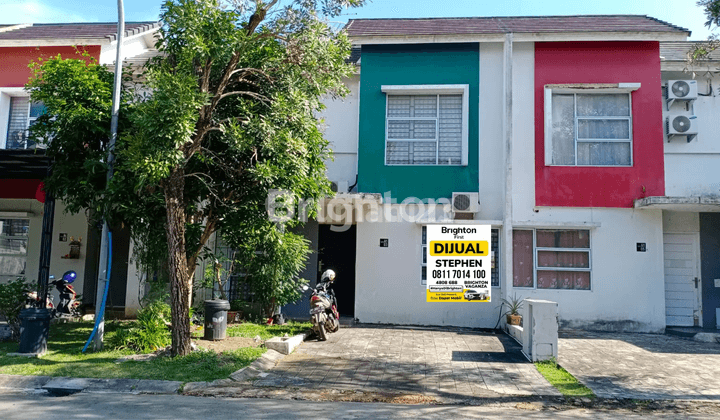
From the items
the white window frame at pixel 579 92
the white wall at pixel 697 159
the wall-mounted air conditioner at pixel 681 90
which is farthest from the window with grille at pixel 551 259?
the wall-mounted air conditioner at pixel 681 90

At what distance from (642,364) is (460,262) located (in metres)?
3.68

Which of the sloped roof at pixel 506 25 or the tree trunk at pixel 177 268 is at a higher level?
the sloped roof at pixel 506 25

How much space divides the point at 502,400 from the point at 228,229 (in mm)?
5479

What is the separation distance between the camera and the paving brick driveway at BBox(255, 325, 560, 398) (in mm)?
7508

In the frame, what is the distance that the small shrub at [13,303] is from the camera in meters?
9.98

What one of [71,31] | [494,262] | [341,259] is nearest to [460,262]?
[494,262]

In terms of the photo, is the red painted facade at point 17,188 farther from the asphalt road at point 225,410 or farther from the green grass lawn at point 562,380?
the green grass lawn at point 562,380

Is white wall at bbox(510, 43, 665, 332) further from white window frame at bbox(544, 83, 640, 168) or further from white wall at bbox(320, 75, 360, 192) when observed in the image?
white wall at bbox(320, 75, 360, 192)

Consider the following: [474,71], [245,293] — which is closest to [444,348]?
[245,293]

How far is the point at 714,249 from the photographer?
13445 millimetres

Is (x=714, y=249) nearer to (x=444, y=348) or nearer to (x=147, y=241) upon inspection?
(x=444, y=348)

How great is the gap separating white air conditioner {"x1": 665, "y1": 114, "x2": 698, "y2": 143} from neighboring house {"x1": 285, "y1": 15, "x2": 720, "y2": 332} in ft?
0.88

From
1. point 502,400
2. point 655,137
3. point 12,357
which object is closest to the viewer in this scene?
point 502,400

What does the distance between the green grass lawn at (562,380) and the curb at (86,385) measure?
5.26m
